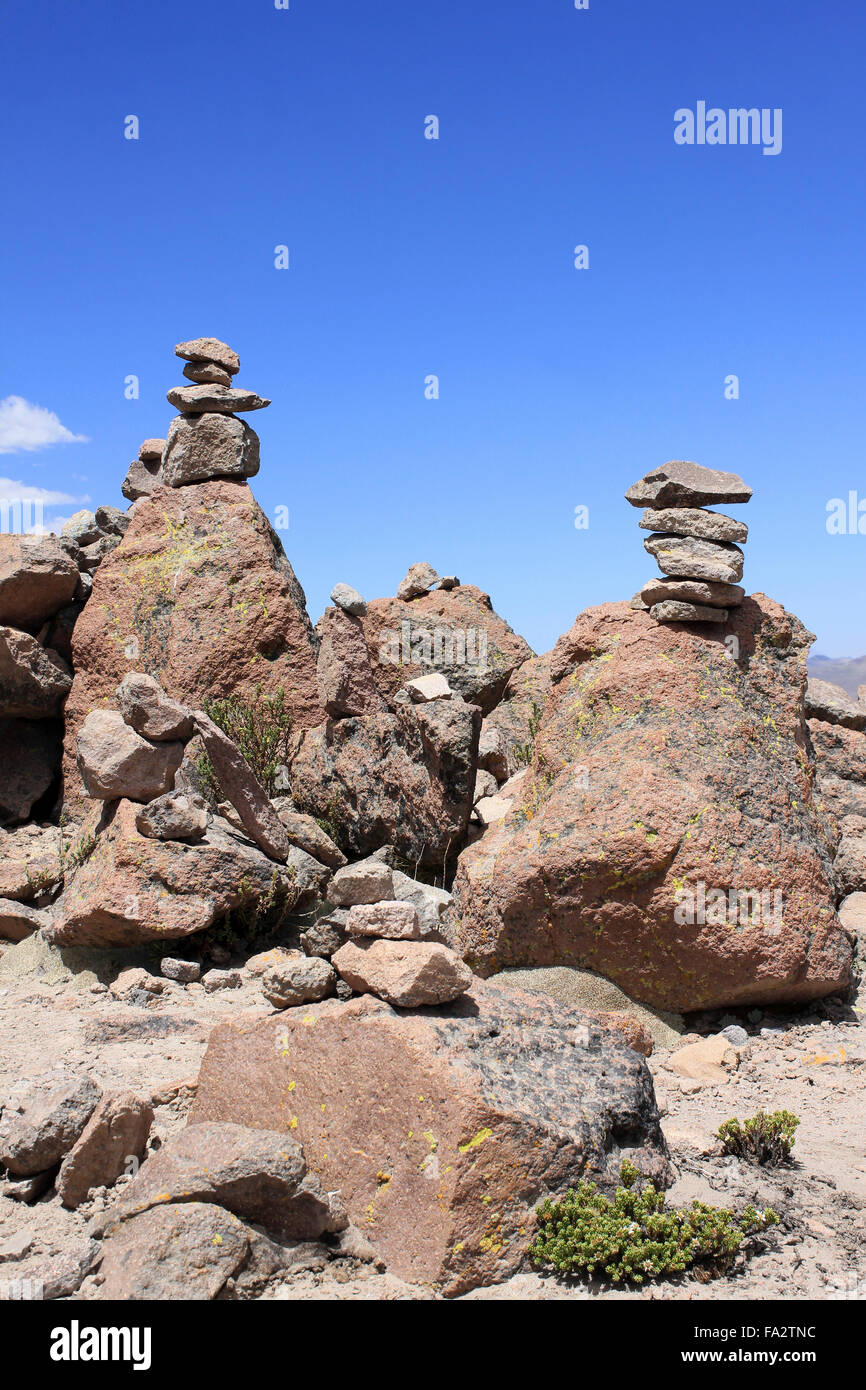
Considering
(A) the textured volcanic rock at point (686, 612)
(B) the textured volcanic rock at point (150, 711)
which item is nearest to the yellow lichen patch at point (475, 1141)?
(A) the textured volcanic rock at point (686, 612)

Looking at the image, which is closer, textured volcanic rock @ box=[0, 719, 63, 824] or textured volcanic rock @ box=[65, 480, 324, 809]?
textured volcanic rock @ box=[65, 480, 324, 809]

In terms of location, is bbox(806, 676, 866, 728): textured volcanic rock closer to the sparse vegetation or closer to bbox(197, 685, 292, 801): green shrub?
the sparse vegetation

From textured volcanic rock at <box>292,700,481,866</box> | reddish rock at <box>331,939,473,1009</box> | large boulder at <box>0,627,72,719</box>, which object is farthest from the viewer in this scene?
large boulder at <box>0,627,72,719</box>

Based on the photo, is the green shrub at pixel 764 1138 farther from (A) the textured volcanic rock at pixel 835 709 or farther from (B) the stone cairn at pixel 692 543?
(A) the textured volcanic rock at pixel 835 709

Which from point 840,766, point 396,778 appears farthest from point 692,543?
point 840,766

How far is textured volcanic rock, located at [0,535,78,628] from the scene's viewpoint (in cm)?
1131

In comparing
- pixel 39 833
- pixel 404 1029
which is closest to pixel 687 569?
pixel 404 1029

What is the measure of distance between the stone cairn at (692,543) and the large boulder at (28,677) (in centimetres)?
654

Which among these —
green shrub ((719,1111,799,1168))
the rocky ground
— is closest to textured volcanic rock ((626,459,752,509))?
the rocky ground

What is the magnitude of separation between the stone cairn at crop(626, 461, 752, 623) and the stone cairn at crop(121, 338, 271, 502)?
539 centimetres

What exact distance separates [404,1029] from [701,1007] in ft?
10.5

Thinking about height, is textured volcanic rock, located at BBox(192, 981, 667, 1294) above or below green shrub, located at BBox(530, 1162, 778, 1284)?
above

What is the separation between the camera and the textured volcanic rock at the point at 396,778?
368 inches

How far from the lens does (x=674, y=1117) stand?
19.5ft
